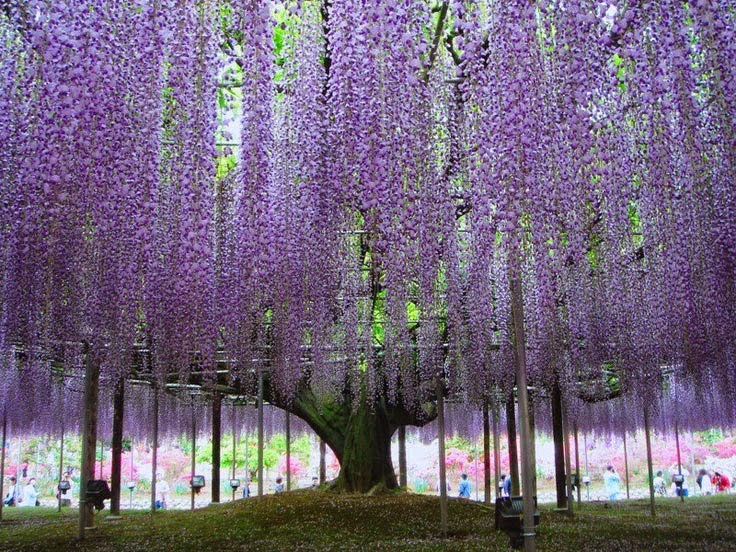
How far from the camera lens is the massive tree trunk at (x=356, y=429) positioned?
13.1 meters

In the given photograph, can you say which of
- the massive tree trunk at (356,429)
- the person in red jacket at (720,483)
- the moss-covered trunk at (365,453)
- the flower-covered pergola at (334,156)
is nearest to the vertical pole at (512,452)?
the massive tree trunk at (356,429)

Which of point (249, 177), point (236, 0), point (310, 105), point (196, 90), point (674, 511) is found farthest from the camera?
point (674, 511)

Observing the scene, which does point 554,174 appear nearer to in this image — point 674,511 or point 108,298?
point 108,298

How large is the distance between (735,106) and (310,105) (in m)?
2.94

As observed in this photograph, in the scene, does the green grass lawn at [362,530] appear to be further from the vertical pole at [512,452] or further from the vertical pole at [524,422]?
the vertical pole at [524,422]

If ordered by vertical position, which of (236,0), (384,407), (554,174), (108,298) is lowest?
(384,407)

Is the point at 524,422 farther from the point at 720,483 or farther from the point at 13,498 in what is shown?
the point at 13,498

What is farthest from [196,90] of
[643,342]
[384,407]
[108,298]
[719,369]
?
[384,407]

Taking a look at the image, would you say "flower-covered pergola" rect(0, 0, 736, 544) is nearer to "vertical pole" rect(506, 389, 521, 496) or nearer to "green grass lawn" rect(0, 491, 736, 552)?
"green grass lawn" rect(0, 491, 736, 552)

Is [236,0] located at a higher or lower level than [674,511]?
higher

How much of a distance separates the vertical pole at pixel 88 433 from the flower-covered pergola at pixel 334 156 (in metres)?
0.60

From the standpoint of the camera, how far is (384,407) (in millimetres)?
13789

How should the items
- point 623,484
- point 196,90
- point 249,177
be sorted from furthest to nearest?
point 623,484, point 249,177, point 196,90

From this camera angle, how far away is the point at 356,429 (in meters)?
13.3
